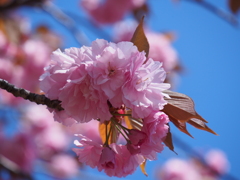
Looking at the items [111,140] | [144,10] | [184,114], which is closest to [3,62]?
[144,10]

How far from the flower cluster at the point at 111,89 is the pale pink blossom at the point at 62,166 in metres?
2.61

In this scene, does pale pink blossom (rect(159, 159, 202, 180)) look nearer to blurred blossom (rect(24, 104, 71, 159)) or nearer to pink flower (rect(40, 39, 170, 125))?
blurred blossom (rect(24, 104, 71, 159))

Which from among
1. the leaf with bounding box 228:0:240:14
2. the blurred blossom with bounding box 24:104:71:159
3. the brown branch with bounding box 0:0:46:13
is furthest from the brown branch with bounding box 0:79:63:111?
the blurred blossom with bounding box 24:104:71:159

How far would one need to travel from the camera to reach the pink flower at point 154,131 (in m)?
0.62

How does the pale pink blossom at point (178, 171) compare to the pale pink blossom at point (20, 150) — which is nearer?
the pale pink blossom at point (20, 150)

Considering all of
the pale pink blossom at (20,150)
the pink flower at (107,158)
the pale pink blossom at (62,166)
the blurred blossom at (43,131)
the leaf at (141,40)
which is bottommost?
the pink flower at (107,158)

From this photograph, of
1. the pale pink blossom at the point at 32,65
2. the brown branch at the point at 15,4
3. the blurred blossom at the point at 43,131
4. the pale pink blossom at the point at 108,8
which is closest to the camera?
the brown branch at the point at 15,4

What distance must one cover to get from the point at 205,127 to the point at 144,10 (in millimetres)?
2084

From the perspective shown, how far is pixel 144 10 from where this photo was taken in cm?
260

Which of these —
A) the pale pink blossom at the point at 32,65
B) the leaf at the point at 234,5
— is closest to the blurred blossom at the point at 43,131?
the pale pink blossom at the point at 32,65

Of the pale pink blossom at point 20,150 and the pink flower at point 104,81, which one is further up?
the pale pink blossom at point 20,150

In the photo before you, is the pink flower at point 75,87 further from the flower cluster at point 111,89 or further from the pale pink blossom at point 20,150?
the pale pink blossom at point 20,150

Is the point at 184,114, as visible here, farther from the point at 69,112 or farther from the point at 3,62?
the point at 3,62

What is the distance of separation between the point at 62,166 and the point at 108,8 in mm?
1681
